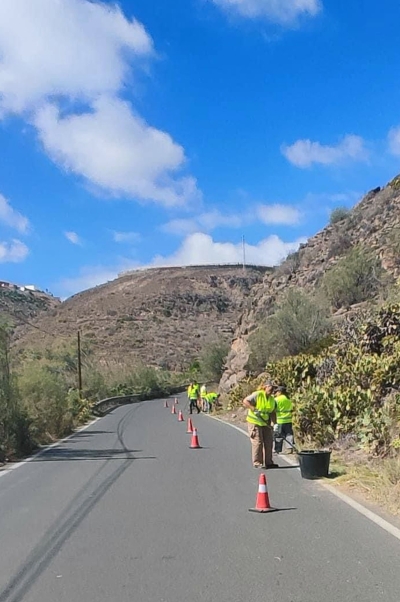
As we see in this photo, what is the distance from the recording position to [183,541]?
7996 mm

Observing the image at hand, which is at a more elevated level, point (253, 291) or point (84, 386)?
point (253, 291)

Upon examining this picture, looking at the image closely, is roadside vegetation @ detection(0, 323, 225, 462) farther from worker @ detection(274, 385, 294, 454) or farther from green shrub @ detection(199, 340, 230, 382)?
green shrub @ detection(199, 340, 230, 382)

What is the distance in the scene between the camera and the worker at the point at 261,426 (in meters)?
14.1

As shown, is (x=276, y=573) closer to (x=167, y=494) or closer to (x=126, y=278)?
(x=167, y=494)

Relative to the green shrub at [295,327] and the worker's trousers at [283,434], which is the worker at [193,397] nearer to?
the green shrub at [295,327]

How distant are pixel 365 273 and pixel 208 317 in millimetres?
68506

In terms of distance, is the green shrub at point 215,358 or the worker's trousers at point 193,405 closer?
the worker's trousers at point 193,405

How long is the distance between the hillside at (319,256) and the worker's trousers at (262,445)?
101 ft

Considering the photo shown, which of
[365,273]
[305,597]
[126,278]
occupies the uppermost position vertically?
[126,278]

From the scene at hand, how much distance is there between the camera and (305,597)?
230 inches

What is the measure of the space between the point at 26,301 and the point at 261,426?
113189 millimetres

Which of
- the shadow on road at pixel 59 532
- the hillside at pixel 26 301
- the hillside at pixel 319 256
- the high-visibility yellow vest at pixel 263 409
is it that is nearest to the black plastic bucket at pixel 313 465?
the high-visibility yellow vest at pixel 263 409

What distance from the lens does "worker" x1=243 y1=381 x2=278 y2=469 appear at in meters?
14.1

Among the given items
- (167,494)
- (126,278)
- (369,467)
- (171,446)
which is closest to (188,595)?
(167,494)
